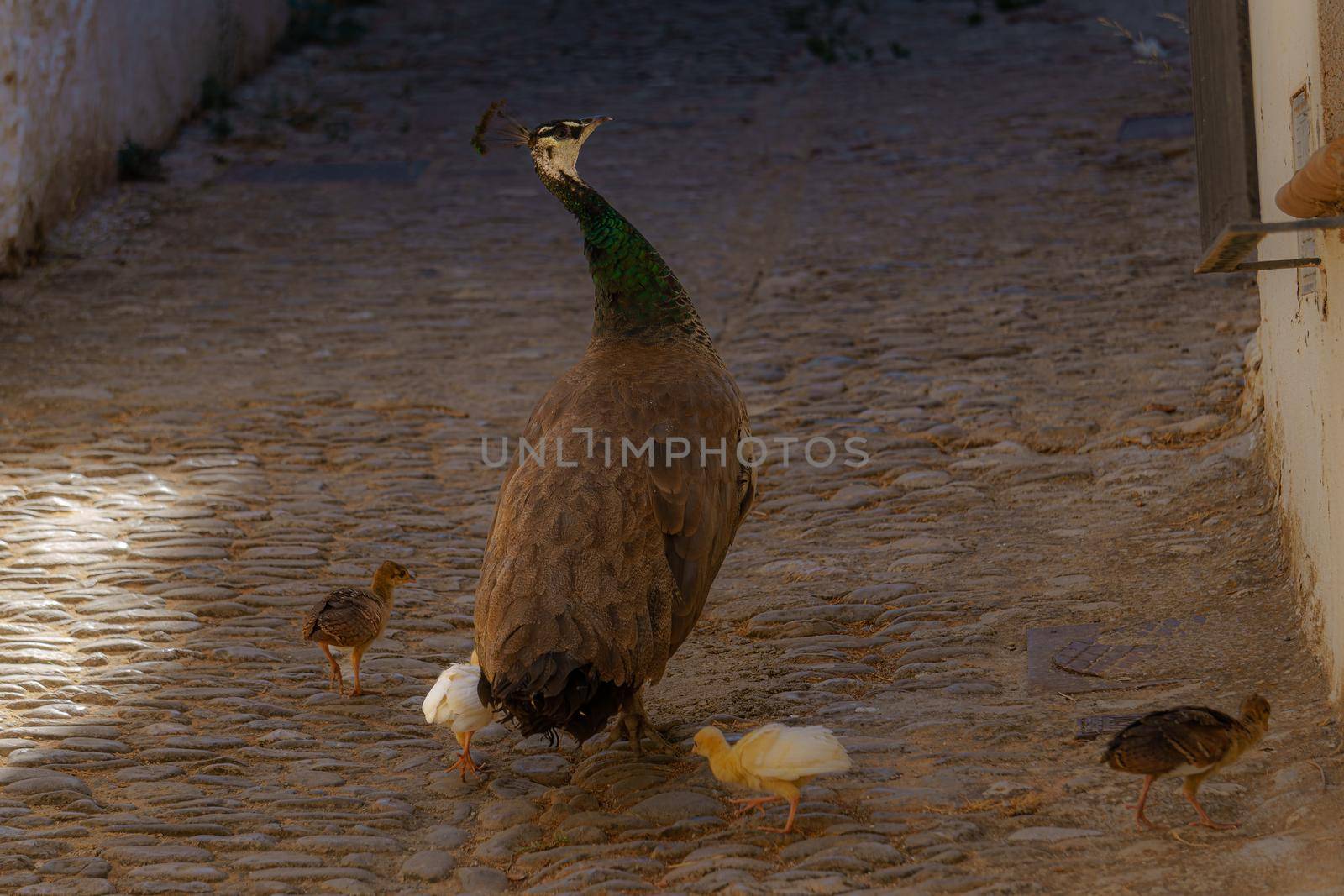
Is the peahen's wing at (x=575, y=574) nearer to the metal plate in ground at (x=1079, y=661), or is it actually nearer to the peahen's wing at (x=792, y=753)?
the peahen's wing at (x=792, y=753)

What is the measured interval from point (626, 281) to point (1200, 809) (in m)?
2.98

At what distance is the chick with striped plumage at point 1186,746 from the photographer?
13.5ft

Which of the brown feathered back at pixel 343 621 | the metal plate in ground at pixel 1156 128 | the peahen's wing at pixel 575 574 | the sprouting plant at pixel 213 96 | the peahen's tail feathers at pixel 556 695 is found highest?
the peahen's wing at pixel 575 574

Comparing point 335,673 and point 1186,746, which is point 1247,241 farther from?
point 335,673

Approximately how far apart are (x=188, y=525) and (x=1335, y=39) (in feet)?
18.5

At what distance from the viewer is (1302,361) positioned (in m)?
5.59

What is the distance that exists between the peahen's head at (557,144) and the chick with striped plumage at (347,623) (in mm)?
1872

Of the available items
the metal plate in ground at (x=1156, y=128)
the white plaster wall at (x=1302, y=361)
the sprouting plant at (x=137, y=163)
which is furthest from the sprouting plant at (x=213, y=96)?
the white plaster wall at (x=1302, y=361)

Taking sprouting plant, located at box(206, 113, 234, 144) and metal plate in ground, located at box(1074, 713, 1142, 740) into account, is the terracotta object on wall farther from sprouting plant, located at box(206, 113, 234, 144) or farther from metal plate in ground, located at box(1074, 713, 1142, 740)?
sprouting plant, located at box(206, 113, 234, 144)

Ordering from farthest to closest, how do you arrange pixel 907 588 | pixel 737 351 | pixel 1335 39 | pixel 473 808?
1. pixel 737 351
2. pixel 907 588
3. pixel 473 808
4. pixel 1335 39

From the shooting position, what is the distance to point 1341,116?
4703 millimetres

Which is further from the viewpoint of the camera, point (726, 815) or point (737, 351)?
point (737, 351)

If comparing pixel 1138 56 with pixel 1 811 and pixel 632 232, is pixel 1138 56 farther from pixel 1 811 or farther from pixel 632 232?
pixel 1 811

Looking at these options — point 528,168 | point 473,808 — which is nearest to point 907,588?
point 473,808
